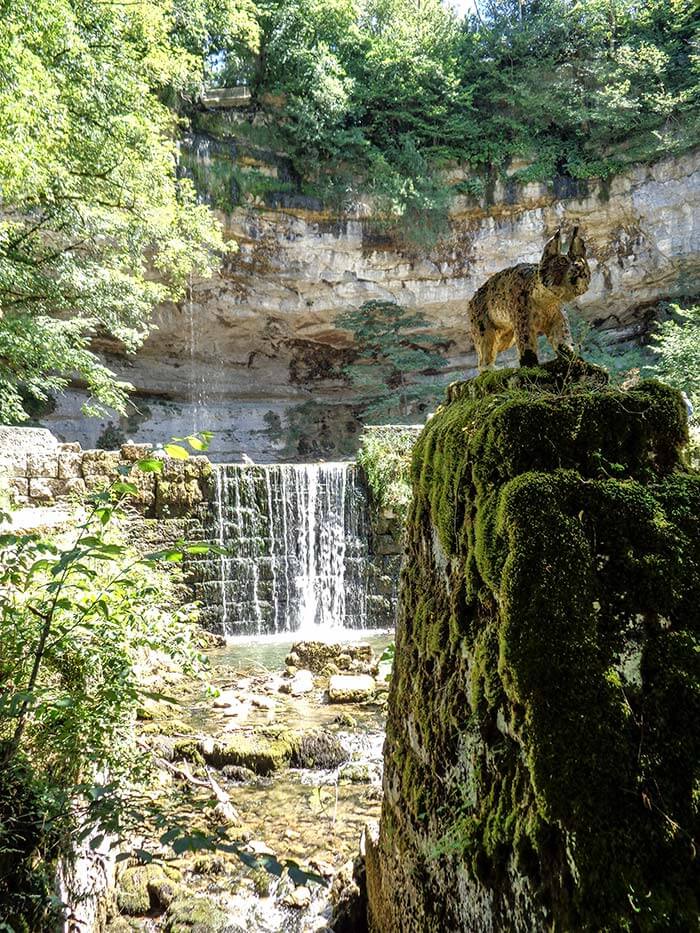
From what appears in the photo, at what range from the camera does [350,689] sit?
5551 millimetres

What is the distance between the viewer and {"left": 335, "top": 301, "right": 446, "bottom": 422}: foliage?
16.7m

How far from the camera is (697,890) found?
0.91 m

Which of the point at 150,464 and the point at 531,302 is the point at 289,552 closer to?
the point at 531,302

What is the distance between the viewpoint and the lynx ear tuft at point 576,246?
237 centimetres

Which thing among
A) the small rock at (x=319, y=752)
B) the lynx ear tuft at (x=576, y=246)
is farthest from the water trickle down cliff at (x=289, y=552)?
the lynx ear tuft at (x=576, y=246)

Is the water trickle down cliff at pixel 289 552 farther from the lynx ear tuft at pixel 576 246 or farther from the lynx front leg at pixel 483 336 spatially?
the lynx ear tuft at pixel 576 246

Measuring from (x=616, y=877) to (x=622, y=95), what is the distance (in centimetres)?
1812

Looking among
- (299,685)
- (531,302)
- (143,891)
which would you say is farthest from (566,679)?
(299,685)

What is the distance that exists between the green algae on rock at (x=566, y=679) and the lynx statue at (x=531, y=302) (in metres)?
1.04

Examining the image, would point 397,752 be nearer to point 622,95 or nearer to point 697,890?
point 697,890

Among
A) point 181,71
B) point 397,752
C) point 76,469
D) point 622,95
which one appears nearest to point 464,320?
point 622,95

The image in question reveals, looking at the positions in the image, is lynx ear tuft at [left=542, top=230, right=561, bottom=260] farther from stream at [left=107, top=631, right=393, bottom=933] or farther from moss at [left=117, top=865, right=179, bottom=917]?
moss at [left=117, top=865, right=179, bottom=917]

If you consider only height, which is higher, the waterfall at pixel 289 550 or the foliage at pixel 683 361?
the foliage at pixel 683 361

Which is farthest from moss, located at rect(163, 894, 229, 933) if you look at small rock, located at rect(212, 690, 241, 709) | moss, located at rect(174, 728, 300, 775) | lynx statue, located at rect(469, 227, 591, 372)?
lynx statue, located at rect(469, 227, 591, 372)
